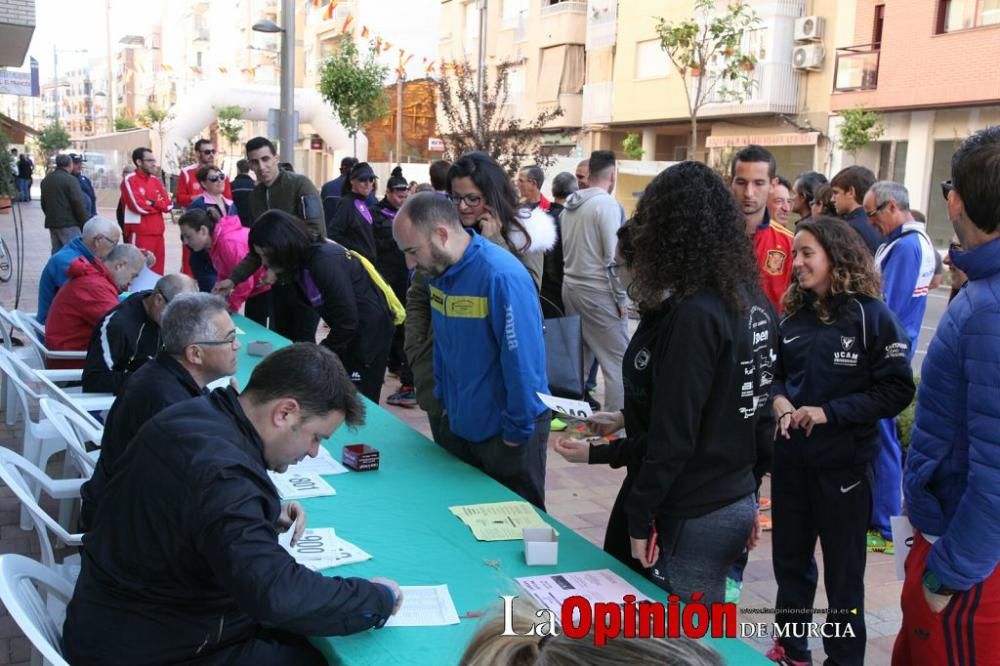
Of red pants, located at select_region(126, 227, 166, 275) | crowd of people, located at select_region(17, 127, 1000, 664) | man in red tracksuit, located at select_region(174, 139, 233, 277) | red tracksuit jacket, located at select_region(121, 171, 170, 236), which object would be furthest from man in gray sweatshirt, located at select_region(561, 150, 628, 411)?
red pants, located at select_region(126, 227, 166, 275)

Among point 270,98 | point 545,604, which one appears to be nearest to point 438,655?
point 545,604

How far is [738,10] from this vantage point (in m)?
13.7

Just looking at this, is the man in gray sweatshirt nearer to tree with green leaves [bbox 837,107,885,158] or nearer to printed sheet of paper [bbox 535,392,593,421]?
printed sheet of paper [bbox 535,392,593,421]

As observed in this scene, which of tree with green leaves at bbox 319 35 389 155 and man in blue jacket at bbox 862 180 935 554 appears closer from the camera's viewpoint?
man in blue jacket at bbox 862 180 935 554

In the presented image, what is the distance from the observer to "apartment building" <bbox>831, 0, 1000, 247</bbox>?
16.5 m

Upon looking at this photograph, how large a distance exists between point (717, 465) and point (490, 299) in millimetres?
1081

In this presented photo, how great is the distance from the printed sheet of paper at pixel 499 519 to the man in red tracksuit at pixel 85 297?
10.0 ft

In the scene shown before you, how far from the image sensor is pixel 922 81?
17641 mm

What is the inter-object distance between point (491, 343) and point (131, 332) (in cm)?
194

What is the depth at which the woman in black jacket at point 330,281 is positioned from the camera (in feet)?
14.3

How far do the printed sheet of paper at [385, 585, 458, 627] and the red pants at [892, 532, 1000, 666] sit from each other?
1.10 metres

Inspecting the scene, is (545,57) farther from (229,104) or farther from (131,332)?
(131,332)

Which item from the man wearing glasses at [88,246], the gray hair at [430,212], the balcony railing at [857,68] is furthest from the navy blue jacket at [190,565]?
the balcony railing at [857,68]

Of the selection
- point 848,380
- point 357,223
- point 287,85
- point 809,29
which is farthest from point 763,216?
point 809,29
